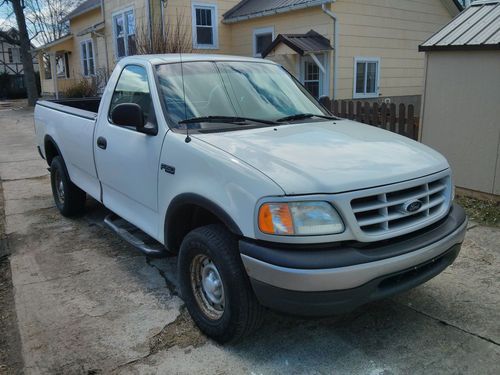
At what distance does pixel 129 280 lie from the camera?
4.32 metres

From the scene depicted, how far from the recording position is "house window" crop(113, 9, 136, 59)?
60.1 feet

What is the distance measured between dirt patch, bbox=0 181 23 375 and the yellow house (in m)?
9.98

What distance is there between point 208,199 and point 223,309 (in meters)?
0.77

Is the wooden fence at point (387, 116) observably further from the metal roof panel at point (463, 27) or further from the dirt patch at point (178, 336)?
the dirt patch at point (178, 336)

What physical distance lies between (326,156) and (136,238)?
2.07 m

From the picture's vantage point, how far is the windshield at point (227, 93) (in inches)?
148

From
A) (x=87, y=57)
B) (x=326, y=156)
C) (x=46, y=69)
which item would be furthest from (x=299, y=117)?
(x=46, y=69)

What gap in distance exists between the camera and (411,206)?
2.93m

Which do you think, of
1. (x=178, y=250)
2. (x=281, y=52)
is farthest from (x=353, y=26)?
(x=178, y=250)

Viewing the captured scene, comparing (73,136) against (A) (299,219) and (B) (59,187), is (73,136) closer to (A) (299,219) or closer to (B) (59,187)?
(B) (59,187)

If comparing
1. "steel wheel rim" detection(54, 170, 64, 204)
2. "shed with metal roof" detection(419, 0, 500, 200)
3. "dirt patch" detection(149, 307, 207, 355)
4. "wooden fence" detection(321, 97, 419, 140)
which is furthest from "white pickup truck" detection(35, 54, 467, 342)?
"wooden fence" detection(321, 97, 419, 140)

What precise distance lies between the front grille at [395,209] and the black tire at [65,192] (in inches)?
166

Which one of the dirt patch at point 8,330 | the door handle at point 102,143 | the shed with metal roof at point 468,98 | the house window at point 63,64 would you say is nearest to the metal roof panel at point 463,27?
the shed with metal roof at point 468,98

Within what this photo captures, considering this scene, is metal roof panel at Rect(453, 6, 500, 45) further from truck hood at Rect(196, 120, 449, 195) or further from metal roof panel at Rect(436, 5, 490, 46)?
truck hood at Rect(196, 120, 449, 195)
